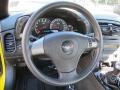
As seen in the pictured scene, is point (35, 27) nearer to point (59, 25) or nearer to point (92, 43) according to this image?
point (59, 25)

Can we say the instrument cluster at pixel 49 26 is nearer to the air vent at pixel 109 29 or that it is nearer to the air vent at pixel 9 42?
the air vent at pixel 9 42

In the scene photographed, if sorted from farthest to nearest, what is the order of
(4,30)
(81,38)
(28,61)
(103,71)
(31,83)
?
(31,83), (103,71), (4,30), (81,38), (28,61)

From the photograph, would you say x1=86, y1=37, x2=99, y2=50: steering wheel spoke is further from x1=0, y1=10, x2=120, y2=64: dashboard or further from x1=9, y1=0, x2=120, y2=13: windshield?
x1=9, y1=0, x2=120, y2=13: windshield

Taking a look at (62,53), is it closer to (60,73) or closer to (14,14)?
(60,73)

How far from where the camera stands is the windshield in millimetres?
2533

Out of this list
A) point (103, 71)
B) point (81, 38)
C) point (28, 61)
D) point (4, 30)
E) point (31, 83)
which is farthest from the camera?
point (31, 83)

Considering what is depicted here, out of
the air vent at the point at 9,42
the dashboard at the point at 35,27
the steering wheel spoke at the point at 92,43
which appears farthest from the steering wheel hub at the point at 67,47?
the air vent at the point at 9,42

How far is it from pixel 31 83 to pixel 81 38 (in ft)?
3.02

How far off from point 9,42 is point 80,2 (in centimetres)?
58

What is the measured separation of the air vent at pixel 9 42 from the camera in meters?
2.21

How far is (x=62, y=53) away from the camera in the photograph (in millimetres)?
1847

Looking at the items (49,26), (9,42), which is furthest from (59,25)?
(9,42)

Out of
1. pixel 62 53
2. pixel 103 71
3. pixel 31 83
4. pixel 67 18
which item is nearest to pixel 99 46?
pixel 62 53

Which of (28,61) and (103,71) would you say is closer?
(28,61)
